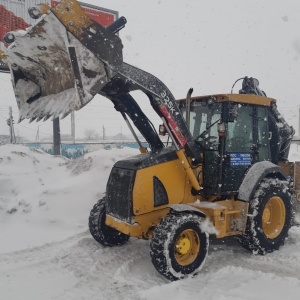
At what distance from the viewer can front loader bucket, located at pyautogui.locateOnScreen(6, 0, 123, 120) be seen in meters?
3.58

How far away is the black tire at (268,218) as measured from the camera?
493cm

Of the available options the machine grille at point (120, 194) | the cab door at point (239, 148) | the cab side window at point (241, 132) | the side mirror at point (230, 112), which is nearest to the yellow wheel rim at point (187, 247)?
the machine grille at point (120, 194)

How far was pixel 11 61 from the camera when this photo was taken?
13.9 feet

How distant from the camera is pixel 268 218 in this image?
17.8 feet

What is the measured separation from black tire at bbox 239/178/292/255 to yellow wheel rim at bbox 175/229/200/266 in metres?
0.91

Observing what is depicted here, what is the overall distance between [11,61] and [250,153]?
3.51 metres

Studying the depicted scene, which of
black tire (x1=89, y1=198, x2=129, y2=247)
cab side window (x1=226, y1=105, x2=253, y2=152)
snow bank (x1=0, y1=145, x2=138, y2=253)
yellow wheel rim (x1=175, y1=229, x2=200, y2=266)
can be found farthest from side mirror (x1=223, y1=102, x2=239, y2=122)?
snow bank (x1=0, y1=145, x2=138, y2=253)

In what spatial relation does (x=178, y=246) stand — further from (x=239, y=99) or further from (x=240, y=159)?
(x=239, y=99)

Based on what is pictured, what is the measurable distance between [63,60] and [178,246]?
2.60 metres

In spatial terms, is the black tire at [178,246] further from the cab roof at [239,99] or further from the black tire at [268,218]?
the cab roof at [239,99]

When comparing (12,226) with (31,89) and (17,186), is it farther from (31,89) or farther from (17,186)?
(31,89)

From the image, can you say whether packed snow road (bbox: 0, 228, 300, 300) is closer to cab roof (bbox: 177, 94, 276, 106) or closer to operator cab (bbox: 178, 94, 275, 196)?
operator cab (bbox: 178, 94, 275, 196)

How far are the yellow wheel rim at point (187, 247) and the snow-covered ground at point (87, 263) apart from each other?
9.4 inches

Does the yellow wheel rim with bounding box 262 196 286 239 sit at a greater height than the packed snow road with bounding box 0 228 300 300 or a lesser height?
greater
